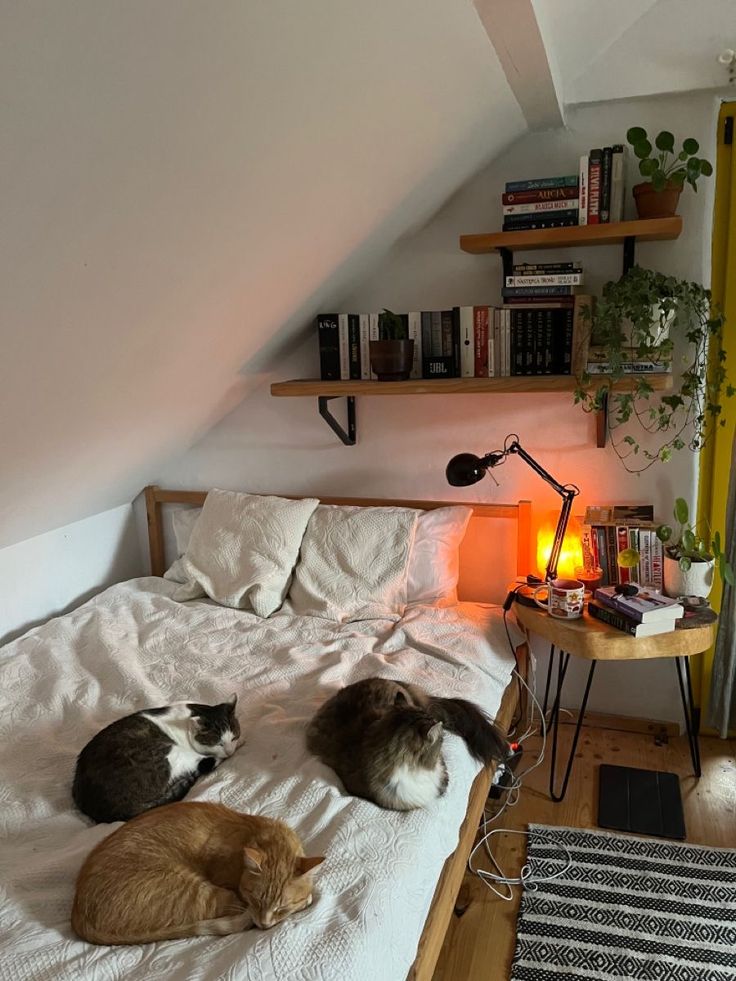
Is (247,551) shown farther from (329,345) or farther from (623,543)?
(623,543)

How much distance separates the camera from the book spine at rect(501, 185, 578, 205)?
2072 mm

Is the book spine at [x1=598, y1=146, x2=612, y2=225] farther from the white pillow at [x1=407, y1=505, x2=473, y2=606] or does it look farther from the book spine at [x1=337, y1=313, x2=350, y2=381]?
the white pillow at [x1=407, y1=505, x2=473, y2=606]

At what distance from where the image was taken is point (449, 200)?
2311mm

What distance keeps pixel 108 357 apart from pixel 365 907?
120cm

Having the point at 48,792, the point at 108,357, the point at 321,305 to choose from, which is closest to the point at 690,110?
the point at 321,305

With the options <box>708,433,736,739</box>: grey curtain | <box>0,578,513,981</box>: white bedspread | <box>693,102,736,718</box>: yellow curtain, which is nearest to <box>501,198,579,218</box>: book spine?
<box>693,102,736,718</box>: yellow curtain

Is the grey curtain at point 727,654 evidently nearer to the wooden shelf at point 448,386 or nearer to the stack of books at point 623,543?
the stack of books at point 623,543

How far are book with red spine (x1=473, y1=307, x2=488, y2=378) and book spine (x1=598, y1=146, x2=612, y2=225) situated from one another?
422 millimetres

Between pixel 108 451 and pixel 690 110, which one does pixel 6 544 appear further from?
pixel 690 110

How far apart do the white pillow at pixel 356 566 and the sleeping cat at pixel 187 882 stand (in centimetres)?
112

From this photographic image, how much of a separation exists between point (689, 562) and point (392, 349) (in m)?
1.09

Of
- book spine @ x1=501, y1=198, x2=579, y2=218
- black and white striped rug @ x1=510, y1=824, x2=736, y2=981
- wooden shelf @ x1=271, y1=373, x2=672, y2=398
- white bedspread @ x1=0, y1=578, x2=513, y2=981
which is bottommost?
black and white striped rug @ x1=510, y1=824, x2=736, y2=981

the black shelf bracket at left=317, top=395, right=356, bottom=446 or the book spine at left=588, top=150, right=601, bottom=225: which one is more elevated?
the book spine at left=588, top=150, right=601, bottom=225

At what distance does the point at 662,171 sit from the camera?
6.54ft
